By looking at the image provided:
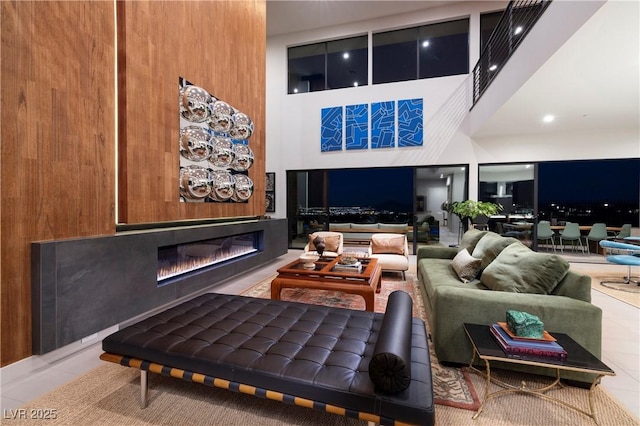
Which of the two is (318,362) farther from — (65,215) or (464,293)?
(65,215)

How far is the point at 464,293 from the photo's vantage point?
2.08 meters

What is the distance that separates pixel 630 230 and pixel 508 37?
5772 millimetres

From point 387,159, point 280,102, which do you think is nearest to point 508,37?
point 387,159

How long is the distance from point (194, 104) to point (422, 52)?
18.8 ft

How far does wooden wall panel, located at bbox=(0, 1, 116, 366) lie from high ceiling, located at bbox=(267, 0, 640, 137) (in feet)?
14.0

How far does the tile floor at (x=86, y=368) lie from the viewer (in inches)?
71.7

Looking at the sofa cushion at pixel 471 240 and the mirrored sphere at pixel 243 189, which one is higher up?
the mirrored sphere at pixel 243 189

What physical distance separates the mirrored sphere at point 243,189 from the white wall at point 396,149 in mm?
2644

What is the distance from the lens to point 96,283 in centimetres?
239

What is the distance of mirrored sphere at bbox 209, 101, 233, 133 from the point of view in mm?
4219

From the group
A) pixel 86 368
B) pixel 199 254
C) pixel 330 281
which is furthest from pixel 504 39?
pixel 86 368

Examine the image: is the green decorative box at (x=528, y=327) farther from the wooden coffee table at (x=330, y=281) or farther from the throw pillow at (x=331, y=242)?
the throw pillow at (x=331, y=242)

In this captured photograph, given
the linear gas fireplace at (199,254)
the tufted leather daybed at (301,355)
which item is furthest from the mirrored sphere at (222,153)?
the tufted leather daybed at (301,355)

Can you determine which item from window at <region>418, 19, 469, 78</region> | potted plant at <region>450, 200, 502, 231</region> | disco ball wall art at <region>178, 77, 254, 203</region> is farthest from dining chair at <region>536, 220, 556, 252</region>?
disco ball wall art at <region>178, 77, 254, 203</region>
